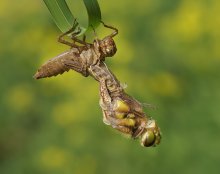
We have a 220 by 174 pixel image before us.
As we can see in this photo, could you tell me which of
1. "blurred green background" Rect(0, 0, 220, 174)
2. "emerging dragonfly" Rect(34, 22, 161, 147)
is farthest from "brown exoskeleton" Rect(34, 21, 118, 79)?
"blurred green background" Rect(0, 0, 220, 174)

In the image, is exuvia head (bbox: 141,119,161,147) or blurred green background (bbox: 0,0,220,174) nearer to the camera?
exuvia head (bbox: 141,119,161,147)

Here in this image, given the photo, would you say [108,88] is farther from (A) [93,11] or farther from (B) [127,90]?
(B) [127,90]

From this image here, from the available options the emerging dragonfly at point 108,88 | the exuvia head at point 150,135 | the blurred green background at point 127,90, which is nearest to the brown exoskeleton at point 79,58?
the emerging dragonfly at point 108,88

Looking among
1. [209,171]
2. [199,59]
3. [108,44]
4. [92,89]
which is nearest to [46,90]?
[92,89]

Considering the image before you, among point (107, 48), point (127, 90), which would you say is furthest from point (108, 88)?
point (127, 90)

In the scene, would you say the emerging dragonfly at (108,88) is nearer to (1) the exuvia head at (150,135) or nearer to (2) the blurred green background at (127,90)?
(1) the exuvia head at (150,135)

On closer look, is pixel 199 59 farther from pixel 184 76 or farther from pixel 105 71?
pixel 105 71

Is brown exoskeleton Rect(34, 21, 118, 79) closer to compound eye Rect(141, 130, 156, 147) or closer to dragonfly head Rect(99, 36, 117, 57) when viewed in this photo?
dragonfly head Rect(99, 36, 117, 57)
